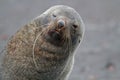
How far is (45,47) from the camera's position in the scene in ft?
20.9

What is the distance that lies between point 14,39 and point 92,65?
641cm

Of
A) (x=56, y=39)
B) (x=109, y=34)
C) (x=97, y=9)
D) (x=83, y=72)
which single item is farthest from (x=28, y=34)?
(x=97, y=9)

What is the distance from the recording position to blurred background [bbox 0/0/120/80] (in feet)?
41.5

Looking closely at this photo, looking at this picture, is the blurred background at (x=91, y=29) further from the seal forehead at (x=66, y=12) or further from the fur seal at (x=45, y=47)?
the seal forehead at (x=66, y=12)

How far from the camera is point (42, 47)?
639 cm

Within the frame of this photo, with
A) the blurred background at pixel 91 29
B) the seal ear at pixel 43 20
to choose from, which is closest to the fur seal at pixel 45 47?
the seal ear at pixel 43 20

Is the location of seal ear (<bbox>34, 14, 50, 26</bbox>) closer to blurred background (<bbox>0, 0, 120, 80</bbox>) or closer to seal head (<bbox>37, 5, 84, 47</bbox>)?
seal head (<bbox>37, 5, 84, 47</bbox>)

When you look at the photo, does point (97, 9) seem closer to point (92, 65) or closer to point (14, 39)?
point (92, 65)

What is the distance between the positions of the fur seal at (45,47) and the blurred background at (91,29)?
5.36 metres

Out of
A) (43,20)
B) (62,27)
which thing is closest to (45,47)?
(62,27)

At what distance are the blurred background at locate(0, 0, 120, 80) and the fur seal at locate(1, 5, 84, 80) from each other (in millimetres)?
5362

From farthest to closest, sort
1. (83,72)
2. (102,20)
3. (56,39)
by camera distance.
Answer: (102,20)
(83,72)
(56,39)

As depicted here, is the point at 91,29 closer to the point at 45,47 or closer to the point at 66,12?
the point at 66,12

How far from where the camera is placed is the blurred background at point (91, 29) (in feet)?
41.5
